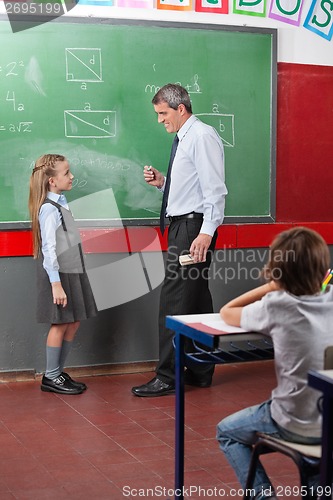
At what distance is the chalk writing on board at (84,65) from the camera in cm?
482

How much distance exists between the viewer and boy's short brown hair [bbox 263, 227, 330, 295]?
2381mm

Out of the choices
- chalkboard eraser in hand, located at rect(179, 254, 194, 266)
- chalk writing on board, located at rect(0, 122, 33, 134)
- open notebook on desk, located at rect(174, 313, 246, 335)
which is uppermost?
chalk writing on board, located at rect(0, 122, 33, 134)

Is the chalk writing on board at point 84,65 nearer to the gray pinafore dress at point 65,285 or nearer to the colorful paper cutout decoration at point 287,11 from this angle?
the gray pinafore dress at point 65,285

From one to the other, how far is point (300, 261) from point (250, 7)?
319 centimetres

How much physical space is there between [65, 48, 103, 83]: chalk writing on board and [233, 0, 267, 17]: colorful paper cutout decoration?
0.95 metres

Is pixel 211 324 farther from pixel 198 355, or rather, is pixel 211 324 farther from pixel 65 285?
pixel 65 285

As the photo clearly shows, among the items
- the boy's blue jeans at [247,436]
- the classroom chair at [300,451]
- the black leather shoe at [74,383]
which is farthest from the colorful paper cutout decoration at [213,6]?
the classroom chair at [300,451]

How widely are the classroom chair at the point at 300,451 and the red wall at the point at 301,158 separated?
287 cm

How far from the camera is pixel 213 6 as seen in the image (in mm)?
5098

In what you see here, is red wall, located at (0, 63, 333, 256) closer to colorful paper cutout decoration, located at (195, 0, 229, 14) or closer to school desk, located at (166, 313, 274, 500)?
colorful paper cutout decoration, located at (195, 0, 229, 14)

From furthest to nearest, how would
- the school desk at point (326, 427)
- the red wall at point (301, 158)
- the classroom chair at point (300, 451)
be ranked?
the red wall at point (301, 158) < the classroom chair at point (300, 451) < the school desk at point (326, 427)

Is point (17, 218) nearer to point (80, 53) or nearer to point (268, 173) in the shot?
point (80, 53)

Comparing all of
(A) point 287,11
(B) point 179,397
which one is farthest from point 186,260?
(A) point 287,11

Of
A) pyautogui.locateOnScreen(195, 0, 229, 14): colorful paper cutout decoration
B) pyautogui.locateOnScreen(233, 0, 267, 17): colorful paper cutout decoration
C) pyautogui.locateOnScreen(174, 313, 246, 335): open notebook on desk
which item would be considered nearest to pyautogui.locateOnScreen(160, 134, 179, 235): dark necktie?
pyautogui.locateOnScreen(195, 0, 229, 14): colorful paper cutout decoration
